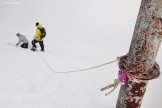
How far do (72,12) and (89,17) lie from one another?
1.70m

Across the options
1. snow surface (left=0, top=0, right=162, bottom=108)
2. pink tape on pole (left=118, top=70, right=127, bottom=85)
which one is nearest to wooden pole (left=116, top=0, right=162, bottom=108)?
pink tape on pole (left=118, top=70, right=127, bottom=85)

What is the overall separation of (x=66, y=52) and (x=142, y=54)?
8.97 metres

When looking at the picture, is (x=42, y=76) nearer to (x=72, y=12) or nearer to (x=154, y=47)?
(x=154, y=47)

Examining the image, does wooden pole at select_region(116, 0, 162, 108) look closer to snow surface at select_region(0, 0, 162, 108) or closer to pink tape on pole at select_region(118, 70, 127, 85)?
pink tape on pole at select_region(118, 70, 127, 85)

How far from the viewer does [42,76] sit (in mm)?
7332

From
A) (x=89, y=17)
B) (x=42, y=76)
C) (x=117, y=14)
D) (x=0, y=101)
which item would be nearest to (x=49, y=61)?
(x=42, y=76)

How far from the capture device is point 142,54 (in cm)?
151

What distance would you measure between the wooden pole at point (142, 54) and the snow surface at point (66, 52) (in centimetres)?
433

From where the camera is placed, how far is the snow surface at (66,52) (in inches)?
244

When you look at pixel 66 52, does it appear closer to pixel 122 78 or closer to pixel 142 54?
pixel 122 78

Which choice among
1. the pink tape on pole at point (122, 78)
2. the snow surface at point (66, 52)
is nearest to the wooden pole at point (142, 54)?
the pink tape on pole at point (122, 78)

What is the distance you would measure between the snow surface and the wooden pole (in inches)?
170

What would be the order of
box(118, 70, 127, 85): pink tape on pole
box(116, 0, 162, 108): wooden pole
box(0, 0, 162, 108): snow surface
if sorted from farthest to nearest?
box(0, 0, 162, 108): snow surface
box(118, 70, 127, 85): pink tape on pole
box(116, 0, 162, 108): wooden pole

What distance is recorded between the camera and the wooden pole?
1419 millimetres
